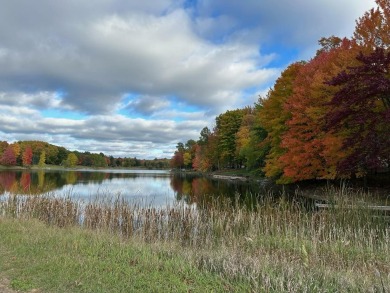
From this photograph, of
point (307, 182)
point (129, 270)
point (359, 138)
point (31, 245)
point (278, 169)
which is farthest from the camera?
point (307, 182)

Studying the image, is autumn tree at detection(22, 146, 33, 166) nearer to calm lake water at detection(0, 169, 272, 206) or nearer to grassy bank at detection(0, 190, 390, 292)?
calm lake water at detection(0, 169, 272, 206)

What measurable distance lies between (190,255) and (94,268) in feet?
7.04

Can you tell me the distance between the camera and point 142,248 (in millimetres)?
8570

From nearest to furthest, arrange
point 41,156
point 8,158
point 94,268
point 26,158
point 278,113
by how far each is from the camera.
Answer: point 94,268 < point 278,113 < point 8,158 < point 26,158 < point 41,156

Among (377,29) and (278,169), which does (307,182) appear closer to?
(278,169)

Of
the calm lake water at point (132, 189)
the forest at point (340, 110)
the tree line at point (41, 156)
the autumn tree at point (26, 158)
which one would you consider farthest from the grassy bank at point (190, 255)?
the autumn tree at point (26, 158)

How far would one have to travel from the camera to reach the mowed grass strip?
572 cm

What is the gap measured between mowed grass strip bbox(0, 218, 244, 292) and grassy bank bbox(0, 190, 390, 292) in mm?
18

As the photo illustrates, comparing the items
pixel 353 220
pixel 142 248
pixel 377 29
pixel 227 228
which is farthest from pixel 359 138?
pixel 142 248

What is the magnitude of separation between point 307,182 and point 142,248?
31.2m

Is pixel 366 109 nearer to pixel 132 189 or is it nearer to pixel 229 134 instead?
pixel 132 189

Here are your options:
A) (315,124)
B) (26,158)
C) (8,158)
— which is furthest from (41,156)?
(315,124)

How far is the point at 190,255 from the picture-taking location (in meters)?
7.80

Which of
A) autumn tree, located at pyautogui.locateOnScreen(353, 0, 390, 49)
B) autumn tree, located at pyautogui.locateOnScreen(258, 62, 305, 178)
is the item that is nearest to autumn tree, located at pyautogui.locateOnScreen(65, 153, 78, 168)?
autumn tree, located at pyautogui.locateOnScreen(258, 62, 305, 178)
